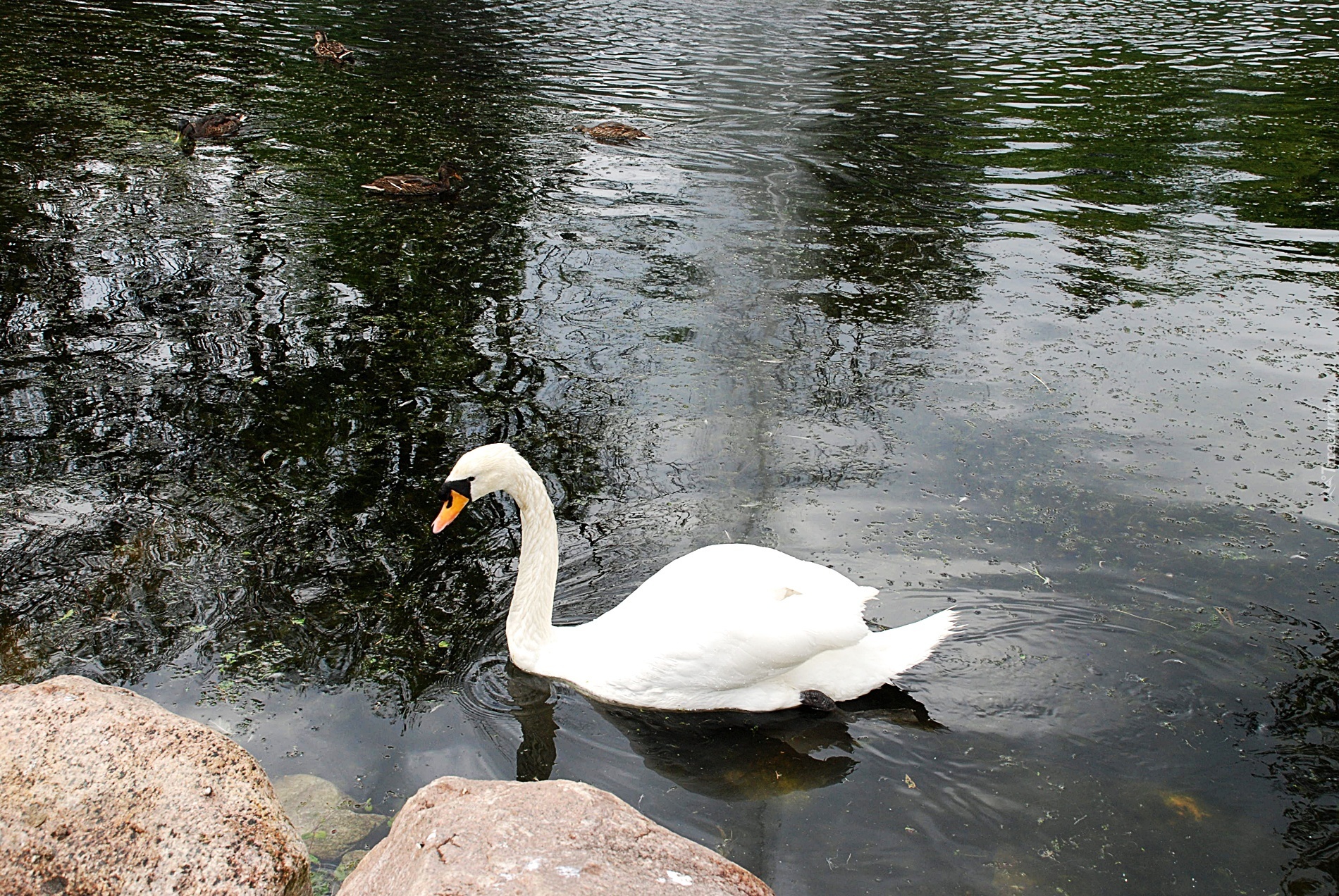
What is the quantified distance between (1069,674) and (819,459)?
237 centimetres

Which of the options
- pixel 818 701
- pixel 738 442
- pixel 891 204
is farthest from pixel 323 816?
pixel 891 204

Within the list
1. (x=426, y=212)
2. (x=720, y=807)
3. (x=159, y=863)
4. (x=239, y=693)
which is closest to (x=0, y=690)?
(x=159, y=863)

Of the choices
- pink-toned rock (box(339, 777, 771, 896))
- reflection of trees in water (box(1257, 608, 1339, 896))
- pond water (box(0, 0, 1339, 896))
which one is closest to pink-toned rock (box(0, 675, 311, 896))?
pink-toned rock (box(339, 777, 771, 896))

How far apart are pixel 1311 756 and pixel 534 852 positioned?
3574mm

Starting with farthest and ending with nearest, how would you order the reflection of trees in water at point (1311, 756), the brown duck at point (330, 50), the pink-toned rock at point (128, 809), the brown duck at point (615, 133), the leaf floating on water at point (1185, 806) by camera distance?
the brown duck at point (330, 50)
the brown duck at point (615, 133)
the leaf floating on water at point (1185, 806)
the reflection of trees in water at point (1311, 756)
the pink-toned rock at point (128, 809)

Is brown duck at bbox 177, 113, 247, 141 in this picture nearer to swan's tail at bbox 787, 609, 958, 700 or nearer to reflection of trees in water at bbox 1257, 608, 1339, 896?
swan's tail at bbox 787, 609, 958, 700

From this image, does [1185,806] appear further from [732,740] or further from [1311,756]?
[732,740]

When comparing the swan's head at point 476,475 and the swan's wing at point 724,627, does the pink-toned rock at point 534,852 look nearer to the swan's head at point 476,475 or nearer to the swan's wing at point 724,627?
the swan's wing at point 724,627

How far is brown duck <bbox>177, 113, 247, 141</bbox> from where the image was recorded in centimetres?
1363

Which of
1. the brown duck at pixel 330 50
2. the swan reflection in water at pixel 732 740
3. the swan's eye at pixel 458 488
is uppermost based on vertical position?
the brown duck at pixel 330 50

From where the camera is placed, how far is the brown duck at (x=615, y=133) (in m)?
14.5

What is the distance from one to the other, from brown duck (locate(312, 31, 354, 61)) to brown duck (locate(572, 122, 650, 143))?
6531mm

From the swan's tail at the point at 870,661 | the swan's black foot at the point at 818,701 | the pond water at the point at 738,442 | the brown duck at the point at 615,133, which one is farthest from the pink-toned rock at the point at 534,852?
the brown duck at the point at 615,133

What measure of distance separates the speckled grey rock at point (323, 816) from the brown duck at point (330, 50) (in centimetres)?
1683
